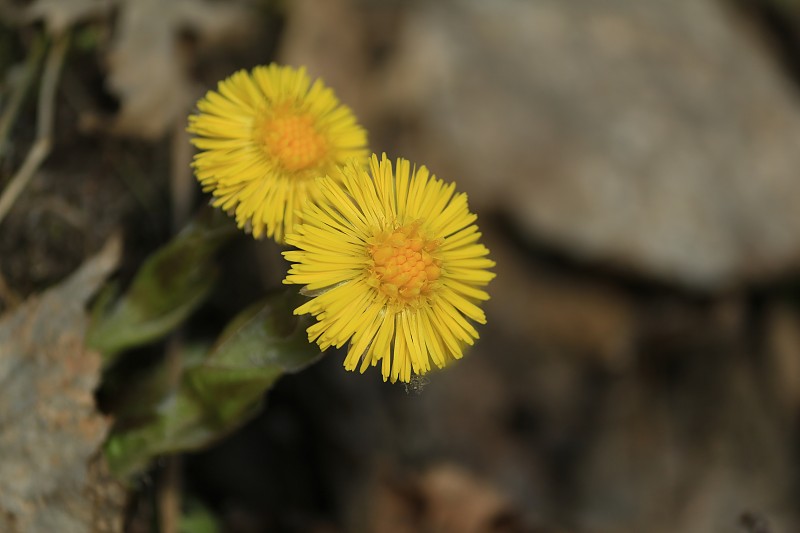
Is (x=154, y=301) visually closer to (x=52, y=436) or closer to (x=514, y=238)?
(x=52, y=436)

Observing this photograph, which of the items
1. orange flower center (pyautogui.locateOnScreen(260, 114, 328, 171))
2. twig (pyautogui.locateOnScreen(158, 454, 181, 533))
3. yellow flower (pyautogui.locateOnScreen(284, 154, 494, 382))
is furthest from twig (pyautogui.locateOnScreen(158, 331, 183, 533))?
yellow flower (pyautogui.locateOnScreen(284, 154, 494, 382))

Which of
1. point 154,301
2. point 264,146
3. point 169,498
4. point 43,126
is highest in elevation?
point 43,126

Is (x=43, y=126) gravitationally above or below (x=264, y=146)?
above

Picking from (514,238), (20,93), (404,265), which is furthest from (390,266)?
(514,238)

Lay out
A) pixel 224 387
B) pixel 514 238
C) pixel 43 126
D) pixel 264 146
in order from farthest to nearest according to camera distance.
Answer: pixel 514 238
pixel 43 126
pixel 224 387
pixel 264 146

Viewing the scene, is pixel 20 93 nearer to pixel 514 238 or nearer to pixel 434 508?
pixel 514 238

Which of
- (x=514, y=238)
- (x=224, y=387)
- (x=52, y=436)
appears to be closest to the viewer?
(x=224, y=387)

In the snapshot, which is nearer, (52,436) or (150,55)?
(52,436)

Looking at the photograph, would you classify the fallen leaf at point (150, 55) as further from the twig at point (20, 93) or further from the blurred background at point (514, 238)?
the twig at point (20, 93)
